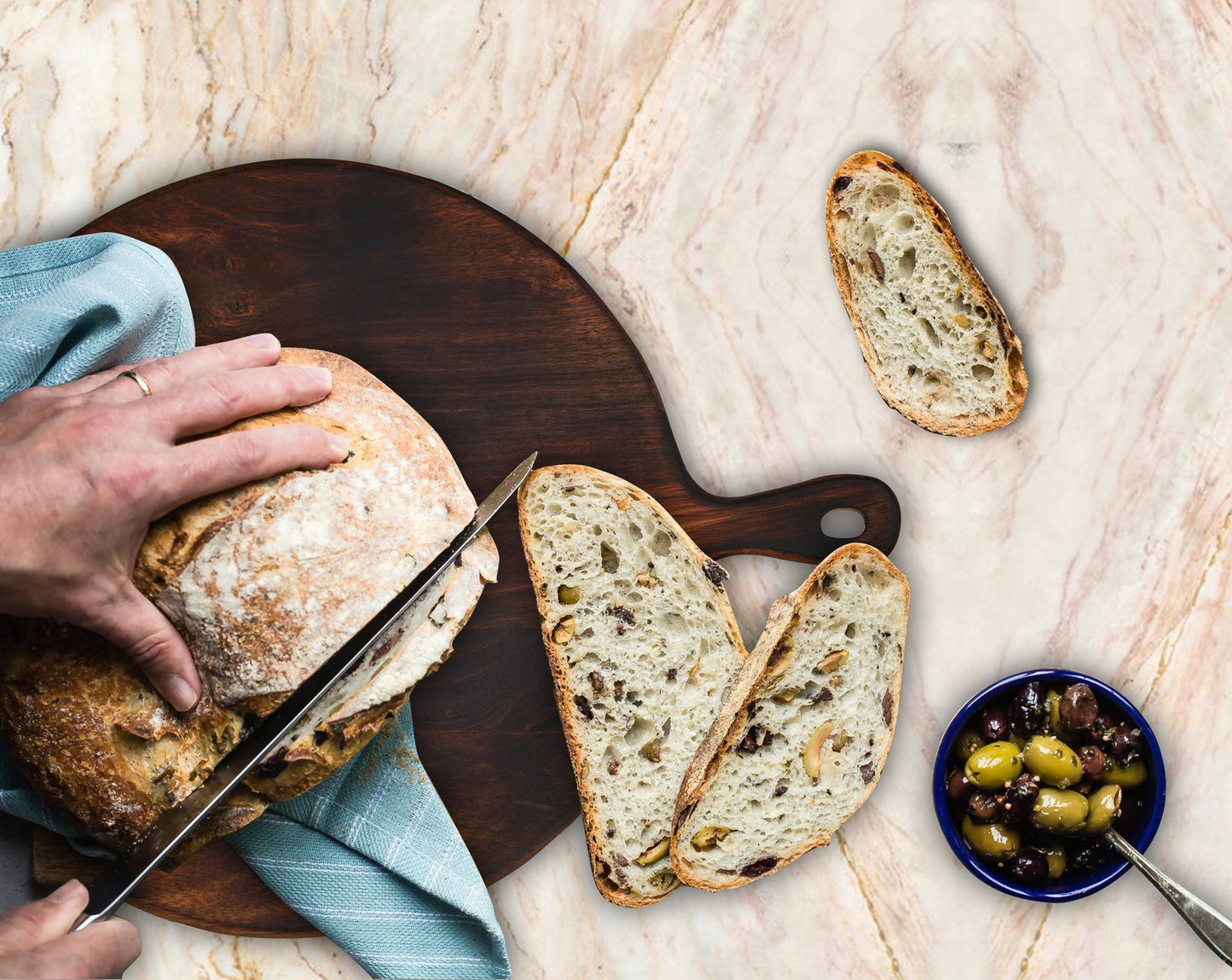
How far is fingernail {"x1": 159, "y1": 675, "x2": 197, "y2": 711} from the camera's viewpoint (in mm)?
1621

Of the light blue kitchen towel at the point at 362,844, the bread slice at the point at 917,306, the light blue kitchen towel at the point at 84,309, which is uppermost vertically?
the bread slice at the point at 917,306

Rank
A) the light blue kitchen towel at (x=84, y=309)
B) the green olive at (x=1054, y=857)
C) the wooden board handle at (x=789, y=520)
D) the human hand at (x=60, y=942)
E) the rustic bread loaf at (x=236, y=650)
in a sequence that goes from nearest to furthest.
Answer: the human hand at (x=60, y=942)
the rustic bread loaf at (x=236, y=650)
the light blue kitchen towel at (x=84, y=309)
the green olive at (x=1054, y=857)
the wooden board handle at (x=789, y=520)

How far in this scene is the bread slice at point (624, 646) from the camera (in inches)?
82.0

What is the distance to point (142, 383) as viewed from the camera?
168 cm

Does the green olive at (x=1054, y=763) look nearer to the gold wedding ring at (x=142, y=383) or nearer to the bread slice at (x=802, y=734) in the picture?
the bread slice at (x=802, y=734)

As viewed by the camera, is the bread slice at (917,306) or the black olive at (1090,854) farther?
the bread slice at (917,306)

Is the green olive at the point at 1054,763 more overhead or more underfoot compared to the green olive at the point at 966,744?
more overhead

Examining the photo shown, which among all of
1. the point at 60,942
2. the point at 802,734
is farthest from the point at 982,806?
the point at 60,942

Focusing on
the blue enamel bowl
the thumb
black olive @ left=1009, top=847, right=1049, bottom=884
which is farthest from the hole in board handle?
the thumb

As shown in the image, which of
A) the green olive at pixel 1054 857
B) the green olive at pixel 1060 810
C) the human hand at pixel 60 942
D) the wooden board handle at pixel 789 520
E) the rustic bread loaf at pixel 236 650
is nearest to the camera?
the human hand at pixel 60 942

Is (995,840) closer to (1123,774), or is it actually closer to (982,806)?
(982,806)

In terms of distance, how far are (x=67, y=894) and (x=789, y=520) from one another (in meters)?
1.58

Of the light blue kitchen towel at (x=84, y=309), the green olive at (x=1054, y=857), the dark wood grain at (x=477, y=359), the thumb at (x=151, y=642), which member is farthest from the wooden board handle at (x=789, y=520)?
the light blue kitchen towel at (x=84, y=309)

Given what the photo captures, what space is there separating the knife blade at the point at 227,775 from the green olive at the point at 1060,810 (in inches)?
52.6
